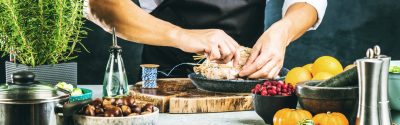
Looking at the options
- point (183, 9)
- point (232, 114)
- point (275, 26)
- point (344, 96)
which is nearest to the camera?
point (344, 96)

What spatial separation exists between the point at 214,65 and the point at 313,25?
771mm

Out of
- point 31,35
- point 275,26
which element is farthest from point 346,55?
point 31,35

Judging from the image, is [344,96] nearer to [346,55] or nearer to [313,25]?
[313,25]

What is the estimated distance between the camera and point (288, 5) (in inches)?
117

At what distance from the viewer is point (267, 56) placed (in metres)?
2.49

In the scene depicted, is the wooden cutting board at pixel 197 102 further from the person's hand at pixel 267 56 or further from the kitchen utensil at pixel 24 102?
the kitchen utensil at pixel 24 102

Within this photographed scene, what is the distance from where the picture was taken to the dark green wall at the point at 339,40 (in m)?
4.54

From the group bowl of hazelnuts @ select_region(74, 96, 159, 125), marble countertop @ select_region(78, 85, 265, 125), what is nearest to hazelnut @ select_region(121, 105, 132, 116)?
bowl of hazelnuts @ select_region(74, 96, 159, 125)

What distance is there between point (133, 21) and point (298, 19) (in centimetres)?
76

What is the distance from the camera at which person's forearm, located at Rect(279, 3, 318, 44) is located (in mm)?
2758

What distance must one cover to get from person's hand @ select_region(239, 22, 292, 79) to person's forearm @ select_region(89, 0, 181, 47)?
0.34m

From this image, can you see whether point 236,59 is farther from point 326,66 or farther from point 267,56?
point 326,66

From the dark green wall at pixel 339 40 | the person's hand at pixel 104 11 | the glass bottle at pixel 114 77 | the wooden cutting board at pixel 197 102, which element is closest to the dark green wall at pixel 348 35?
the dark green wall at pixel 339 40

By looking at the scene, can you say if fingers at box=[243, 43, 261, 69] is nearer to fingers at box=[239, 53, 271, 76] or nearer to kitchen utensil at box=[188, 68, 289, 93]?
fingers at box=[239, 53, 271, 76]
